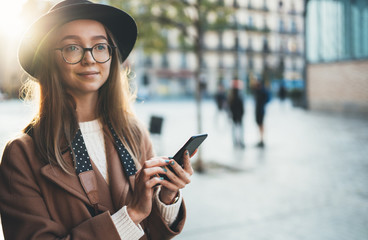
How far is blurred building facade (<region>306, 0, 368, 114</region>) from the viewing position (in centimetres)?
1783

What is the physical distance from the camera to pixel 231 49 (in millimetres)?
56156

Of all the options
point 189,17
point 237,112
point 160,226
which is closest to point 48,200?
point 160,226

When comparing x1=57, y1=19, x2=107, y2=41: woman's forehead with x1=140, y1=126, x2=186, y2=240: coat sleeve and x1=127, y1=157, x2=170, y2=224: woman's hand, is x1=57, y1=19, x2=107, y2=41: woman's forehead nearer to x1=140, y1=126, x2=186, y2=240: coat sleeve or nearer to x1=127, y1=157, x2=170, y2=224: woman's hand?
x1=127, y1=157, x2=170, y2=224: woman's hand

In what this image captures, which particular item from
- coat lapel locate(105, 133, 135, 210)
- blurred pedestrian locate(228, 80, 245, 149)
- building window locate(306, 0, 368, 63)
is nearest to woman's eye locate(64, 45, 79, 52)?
coat lapel locate(105, 133, 135, 210)

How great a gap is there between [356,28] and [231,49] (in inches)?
1522

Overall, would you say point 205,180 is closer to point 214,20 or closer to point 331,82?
point 214,20

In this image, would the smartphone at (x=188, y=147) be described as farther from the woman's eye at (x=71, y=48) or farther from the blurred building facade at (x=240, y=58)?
the blurred building facade at (x=240, y=58)

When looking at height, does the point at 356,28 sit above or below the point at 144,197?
above

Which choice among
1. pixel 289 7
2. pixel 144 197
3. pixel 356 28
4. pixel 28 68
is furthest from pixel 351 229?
pixel 289 7

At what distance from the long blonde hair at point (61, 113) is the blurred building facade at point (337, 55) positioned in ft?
60.3

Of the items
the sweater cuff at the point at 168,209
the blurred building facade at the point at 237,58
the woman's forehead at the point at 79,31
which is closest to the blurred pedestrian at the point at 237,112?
the sweater cuff at the point at 168,209

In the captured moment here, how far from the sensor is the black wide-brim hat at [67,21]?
57.1 inches

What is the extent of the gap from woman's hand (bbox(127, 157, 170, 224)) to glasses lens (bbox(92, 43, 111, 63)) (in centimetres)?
52

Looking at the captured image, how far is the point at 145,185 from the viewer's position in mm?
1371
